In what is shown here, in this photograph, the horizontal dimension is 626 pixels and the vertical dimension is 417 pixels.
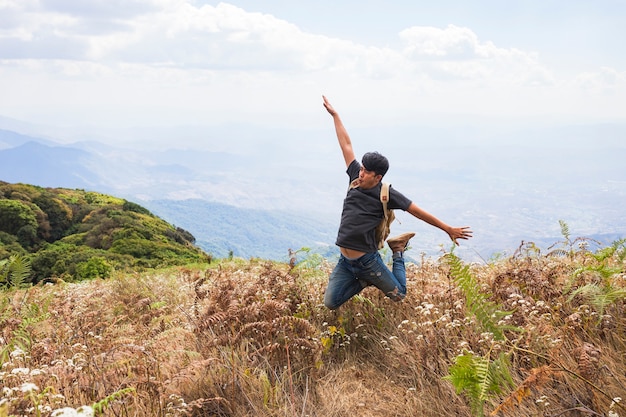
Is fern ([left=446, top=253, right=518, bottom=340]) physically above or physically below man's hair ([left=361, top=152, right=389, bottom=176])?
below

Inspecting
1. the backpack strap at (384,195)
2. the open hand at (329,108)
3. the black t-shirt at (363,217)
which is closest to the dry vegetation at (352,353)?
the black t-shirt at (363,217)

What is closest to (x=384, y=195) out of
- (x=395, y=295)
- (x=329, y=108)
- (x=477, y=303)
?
(x=395, y=295)

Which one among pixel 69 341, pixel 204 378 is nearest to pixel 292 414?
pixel 204 378

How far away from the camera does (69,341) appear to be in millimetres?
5508

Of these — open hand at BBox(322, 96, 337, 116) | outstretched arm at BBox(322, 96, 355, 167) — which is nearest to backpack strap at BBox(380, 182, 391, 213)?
outstretched arm at BBox(322, 96, 355, 167)

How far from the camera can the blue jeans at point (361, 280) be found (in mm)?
6340

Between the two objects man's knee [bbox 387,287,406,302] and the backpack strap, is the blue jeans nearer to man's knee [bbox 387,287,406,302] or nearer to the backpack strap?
man's knee [bbox 387,287,406,302]

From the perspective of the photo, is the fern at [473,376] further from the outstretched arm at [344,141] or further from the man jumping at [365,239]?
the outstretched arm at [344,141]

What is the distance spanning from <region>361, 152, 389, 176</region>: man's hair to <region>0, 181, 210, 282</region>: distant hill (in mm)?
16021

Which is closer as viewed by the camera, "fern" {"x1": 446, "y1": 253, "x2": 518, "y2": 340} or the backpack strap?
"fern" {"x1": 446, "y1": 253, "x2": 518, "y2": 340}

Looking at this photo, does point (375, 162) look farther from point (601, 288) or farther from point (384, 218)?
point (601, 288)

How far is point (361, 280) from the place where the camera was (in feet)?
21.5

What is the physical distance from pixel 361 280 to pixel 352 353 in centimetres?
94

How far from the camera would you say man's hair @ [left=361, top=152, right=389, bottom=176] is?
20.9ft
